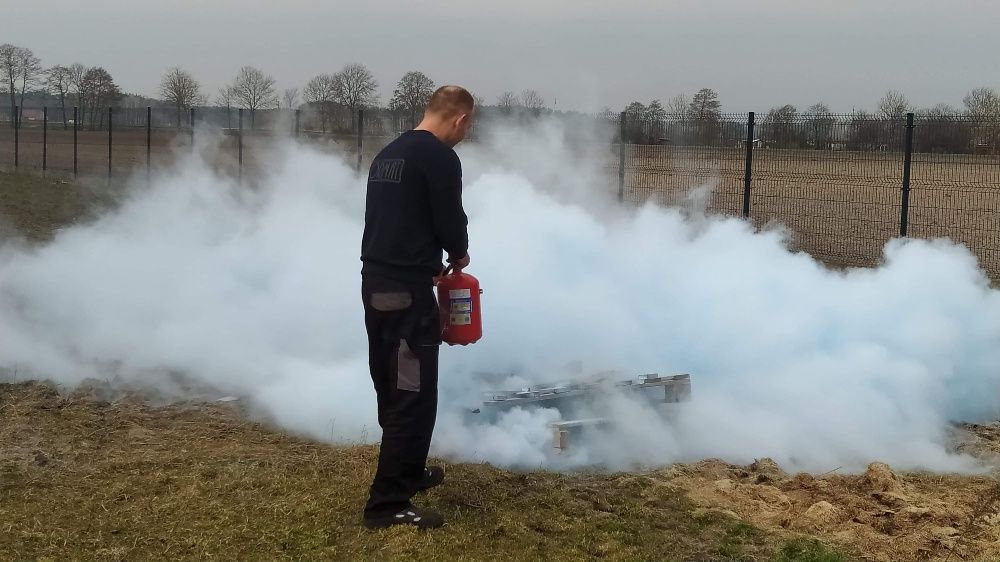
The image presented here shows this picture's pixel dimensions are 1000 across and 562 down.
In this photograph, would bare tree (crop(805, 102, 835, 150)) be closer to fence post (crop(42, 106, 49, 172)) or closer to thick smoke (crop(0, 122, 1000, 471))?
thick smoke (crop(0, 122, 1000, 471))

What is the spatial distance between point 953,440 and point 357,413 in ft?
14.6

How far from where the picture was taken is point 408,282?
4.43 metres

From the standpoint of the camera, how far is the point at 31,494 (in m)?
4.99

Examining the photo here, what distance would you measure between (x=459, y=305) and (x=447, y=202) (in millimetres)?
622

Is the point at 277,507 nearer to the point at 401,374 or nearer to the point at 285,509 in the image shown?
the point at 285,509

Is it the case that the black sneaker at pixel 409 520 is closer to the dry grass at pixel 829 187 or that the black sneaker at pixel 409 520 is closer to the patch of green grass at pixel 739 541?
the patch of green grass at pixel 739 541

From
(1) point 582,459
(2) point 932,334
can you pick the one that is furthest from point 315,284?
(2) point 932,334

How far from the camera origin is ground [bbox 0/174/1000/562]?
440 cm

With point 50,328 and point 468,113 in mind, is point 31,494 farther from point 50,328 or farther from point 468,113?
point 50,328

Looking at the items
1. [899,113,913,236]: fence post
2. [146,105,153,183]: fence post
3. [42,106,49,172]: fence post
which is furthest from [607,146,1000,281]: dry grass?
[42,106,49,172]: fence post

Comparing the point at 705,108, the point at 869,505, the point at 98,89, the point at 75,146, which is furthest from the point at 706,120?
the point at 98,89

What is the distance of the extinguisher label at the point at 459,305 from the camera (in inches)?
186

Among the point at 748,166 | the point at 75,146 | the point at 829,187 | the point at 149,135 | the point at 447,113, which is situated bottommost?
the point at 829,187

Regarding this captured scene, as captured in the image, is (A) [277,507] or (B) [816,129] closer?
(A) [277,507]
